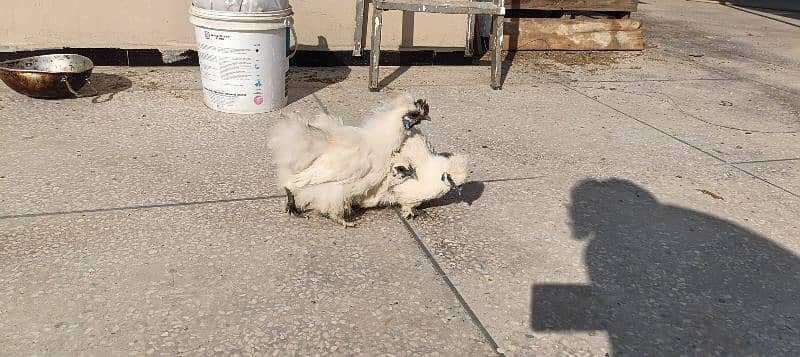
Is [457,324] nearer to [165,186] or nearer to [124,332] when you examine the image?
[124,332]

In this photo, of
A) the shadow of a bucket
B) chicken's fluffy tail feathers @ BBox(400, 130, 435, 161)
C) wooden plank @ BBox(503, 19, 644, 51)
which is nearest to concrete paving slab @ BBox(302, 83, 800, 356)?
chicken's fluffy tail feathers @ BBox(400, 130, 435, 161)

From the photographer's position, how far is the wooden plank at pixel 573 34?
25.1ft

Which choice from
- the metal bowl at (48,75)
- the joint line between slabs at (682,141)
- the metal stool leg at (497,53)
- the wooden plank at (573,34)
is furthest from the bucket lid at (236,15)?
the wooden plank at (573,34)

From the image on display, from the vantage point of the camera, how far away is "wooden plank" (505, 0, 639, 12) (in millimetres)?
7688

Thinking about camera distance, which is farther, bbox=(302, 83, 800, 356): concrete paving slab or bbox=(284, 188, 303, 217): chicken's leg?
bbox=(284, 188, 303, 217): chicken's leg

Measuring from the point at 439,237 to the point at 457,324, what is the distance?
733 millimetres

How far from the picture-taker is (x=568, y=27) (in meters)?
7.82

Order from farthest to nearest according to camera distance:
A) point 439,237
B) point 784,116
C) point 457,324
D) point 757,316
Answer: point 784,116 → point 439,237 → point 757,316 → point 457,324

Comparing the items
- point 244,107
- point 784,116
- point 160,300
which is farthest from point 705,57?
point 160,300

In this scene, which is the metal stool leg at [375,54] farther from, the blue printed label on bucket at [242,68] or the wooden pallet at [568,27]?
the wooden pallet at [568,27]

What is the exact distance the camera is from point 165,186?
351 cm

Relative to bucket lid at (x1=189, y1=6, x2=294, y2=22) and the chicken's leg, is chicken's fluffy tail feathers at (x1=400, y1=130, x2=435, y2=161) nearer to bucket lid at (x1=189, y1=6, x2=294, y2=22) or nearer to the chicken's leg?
the chicken's leg

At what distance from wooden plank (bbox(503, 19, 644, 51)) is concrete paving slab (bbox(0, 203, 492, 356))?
16.5 ft

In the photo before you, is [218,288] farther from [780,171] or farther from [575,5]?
[575,5]
